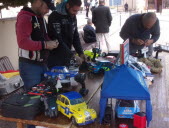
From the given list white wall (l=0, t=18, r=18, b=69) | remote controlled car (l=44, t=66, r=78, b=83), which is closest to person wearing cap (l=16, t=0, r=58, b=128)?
remote controlled car (l=44, t=66, r=78, b=83)

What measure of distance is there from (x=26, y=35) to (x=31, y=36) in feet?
0.49

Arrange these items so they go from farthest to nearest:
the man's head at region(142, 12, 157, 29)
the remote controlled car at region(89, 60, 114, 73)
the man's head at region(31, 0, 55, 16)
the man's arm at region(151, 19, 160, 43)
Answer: the man's arm at region(151, 19, 160, 43)
the man's head at region(142, 12, 157, 29)
the remote controlled car at region(89, 60, 114, 73)
the man's head at region(31, 0, 55, 16)

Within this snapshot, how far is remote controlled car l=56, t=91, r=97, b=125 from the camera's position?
1.38m

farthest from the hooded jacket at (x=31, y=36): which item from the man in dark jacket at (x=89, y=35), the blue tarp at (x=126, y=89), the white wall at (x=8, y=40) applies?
the man in dark jacket at (x=89, y=35)

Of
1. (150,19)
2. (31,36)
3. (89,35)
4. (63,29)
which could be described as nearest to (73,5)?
(63,29)

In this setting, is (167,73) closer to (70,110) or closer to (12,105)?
(70,110)

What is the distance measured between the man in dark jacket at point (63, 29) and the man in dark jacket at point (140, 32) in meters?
0.79

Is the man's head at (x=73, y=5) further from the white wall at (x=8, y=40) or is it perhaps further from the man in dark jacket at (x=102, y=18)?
the man in dark jacket at (x=102, y=18)

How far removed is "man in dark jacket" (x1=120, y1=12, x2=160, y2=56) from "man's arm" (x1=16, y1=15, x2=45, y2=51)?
1.43m

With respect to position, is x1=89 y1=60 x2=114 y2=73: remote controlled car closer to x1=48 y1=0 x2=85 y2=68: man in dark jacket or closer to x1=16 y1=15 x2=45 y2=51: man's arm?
x1=48 y1=0 x2=85 y2=68: man in dark jacket

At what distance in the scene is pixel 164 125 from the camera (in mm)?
1402

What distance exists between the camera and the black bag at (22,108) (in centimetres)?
147

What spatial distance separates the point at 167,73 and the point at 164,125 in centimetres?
121

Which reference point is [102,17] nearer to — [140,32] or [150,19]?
[140,32]
